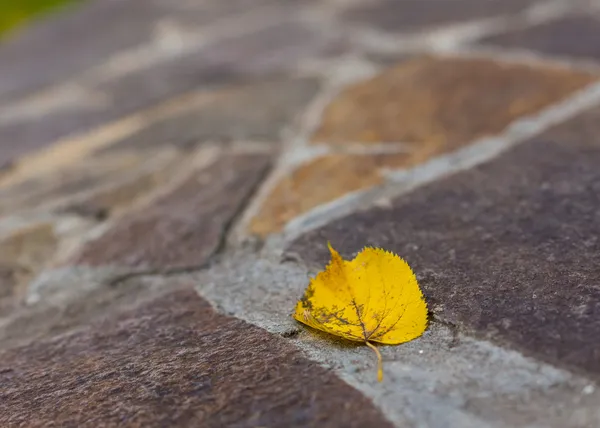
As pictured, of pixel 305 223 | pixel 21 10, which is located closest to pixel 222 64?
pixel 305 223

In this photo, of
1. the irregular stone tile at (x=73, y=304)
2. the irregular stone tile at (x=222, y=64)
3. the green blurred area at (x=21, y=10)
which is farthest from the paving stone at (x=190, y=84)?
the green blurred area at (x=21, y=10)

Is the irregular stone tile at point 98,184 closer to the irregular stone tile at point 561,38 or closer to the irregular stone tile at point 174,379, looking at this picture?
the irregular stone tile at point 174,379

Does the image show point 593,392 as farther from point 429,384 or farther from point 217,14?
point 217,14

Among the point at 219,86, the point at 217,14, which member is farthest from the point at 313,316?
the point at 217,14

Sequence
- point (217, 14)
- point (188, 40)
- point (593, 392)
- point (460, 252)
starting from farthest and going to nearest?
point (217, 14), point (188, 40), point (460, 252), point (593, 392)

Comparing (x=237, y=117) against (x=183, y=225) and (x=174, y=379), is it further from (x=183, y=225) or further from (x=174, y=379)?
(x=174, y=379)
